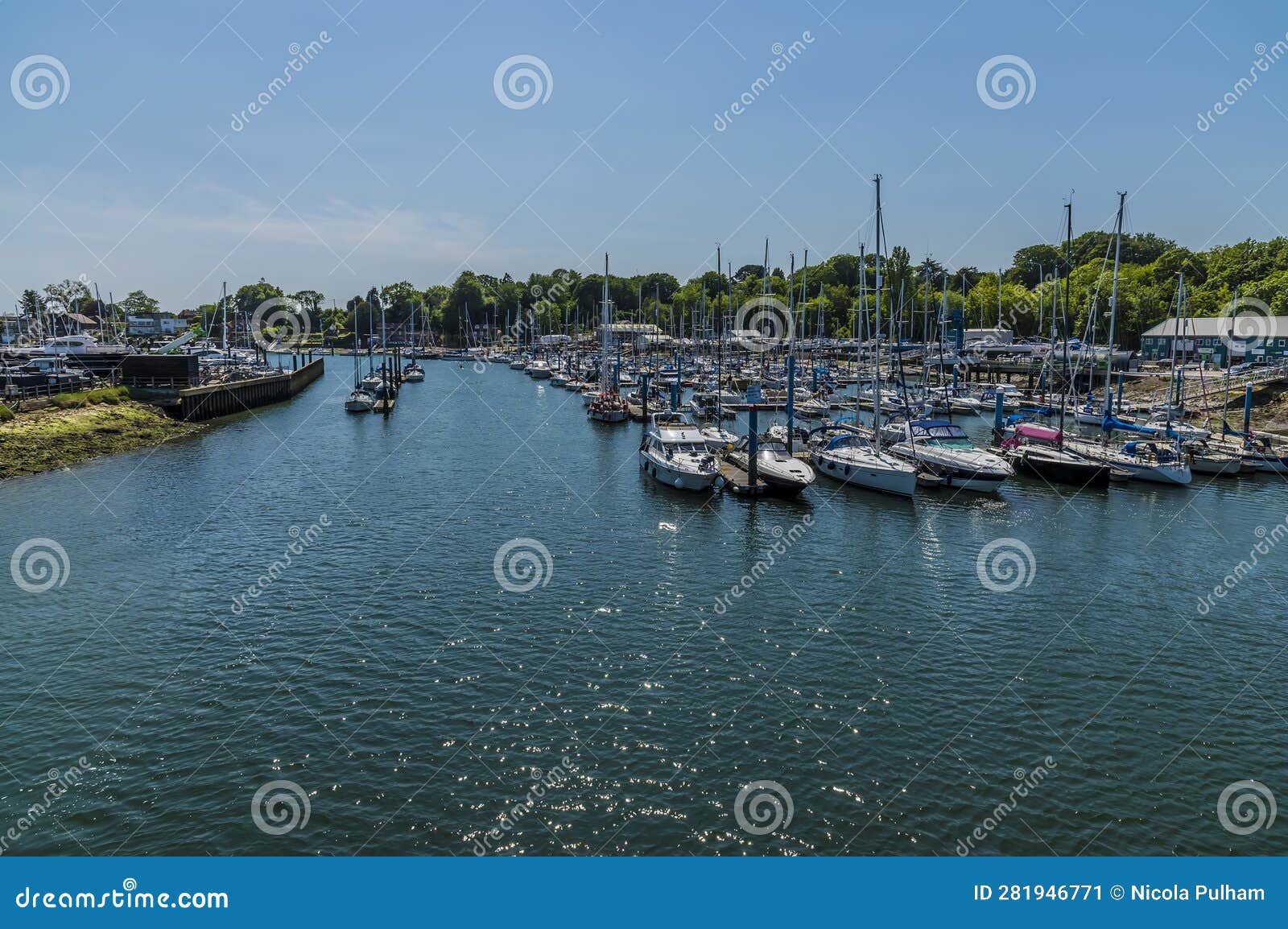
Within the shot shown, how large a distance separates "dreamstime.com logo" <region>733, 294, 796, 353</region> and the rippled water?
113884mm

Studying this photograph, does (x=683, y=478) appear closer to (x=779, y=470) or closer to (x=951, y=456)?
(x=779, y=470)

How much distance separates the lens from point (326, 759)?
19781 millimetres

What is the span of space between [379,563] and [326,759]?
15846 millimetres

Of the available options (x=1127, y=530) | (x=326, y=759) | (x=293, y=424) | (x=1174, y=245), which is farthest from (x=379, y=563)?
(x=1174, y=245)

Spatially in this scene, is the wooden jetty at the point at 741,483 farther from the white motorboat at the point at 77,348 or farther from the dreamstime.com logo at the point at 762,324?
the dreamstime.com logo at the point at 762,324
